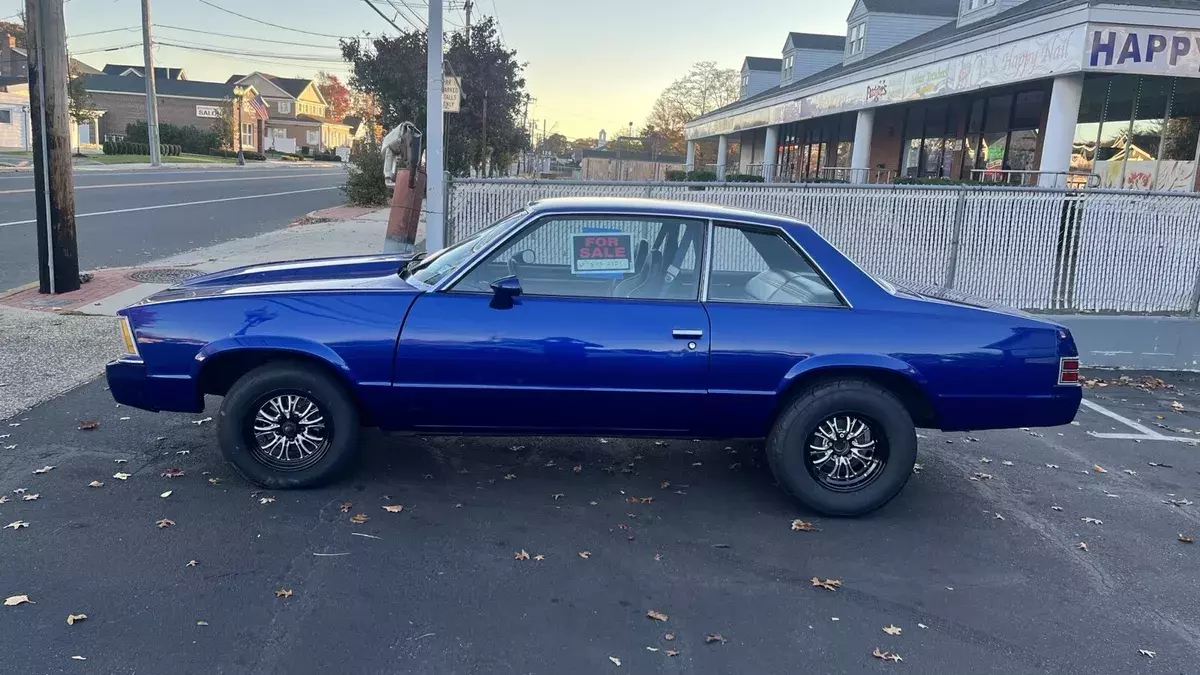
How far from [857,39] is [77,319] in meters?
26.5

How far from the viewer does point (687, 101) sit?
7925cm

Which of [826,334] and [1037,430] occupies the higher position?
[826,334]

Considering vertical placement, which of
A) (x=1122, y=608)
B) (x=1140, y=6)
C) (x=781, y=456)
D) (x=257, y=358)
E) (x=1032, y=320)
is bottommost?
(x=1122, y=608)

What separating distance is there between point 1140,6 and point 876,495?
12.3m

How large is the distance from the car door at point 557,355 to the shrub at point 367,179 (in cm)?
2097

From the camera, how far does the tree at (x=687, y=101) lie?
75312mm

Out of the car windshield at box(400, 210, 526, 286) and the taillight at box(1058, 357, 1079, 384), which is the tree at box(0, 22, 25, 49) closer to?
the car windshield at box(400, 210, 526, 286)

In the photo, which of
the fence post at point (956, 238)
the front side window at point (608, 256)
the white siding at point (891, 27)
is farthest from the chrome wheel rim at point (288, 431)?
the white siding at point (891, 27)

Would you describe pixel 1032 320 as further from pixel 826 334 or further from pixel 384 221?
pixel 384 221

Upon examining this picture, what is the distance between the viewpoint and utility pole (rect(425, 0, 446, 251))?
8992 mm

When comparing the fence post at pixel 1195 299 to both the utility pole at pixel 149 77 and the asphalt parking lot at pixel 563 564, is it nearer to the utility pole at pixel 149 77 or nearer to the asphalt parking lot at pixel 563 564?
the asphalt parking lot at pixel 563 564

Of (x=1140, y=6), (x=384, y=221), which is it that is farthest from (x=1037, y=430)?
(x=384, y=221)

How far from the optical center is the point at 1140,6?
13.1 meters

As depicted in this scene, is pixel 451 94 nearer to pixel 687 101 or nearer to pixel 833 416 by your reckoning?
pixel 833 416
